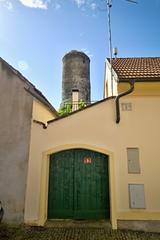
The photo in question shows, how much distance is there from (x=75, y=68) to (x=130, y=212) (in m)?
19.6

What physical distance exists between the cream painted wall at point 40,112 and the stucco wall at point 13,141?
21 cm

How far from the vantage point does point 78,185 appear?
671cm

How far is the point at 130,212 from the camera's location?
20.0 ft

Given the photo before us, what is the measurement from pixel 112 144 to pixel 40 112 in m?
3.29

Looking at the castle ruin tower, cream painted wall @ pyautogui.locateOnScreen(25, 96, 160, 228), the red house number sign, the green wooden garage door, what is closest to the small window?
cream painted wall @ pyautogui.locateOnScreen(25, 96, 160, 228)

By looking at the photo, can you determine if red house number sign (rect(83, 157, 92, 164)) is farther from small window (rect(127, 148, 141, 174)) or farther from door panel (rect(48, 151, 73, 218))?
small window (rect(127, 148, 141, 174))

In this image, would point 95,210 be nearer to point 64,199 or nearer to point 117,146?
point 64,199

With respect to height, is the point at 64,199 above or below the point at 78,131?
below

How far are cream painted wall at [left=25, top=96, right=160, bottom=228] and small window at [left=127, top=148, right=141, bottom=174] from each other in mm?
137

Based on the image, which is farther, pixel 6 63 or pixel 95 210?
pixel 6 63

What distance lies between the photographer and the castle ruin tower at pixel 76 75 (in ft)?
72.3

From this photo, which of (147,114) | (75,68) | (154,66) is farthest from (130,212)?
(75,68)

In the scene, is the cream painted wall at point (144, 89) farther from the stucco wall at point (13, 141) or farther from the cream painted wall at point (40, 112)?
the stucco wall at point (13, 141)

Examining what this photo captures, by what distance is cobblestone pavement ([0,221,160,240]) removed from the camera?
17.3ft
